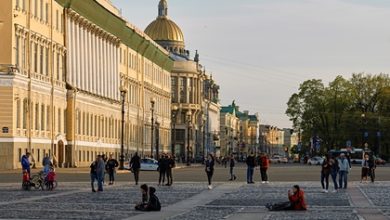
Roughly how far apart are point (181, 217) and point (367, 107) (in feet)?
448

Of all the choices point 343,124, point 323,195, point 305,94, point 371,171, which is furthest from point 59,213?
point 305,94

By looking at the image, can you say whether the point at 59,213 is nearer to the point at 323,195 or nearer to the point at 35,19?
the point at 323,195

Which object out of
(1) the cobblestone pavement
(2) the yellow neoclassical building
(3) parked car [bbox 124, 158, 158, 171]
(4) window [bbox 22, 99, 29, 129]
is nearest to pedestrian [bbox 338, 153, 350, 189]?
(1) the cobblestone pavement

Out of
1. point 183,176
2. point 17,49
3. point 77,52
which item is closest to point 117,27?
point 77,52

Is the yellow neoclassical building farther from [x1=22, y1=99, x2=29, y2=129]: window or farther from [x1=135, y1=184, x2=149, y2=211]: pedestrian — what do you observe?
[x1=135, y1=184, x2=149, y2=211]: pedestrian

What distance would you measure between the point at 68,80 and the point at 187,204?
6406cm

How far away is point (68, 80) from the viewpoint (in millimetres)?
98812

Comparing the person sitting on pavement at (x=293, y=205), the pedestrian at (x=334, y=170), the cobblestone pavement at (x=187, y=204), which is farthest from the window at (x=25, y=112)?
the person sitting on pavement at (x=293, y=205)

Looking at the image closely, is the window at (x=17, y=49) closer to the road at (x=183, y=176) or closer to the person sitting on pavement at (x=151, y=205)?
the road at (x=183, y=176)

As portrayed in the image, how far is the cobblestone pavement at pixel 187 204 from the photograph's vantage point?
30.0 metres

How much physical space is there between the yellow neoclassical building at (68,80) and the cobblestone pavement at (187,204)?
3232cm

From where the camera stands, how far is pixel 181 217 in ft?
96.7

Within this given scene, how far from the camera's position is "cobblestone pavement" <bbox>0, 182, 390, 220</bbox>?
98.3ft

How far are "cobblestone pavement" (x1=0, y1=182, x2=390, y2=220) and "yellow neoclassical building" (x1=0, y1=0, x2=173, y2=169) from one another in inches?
1272
